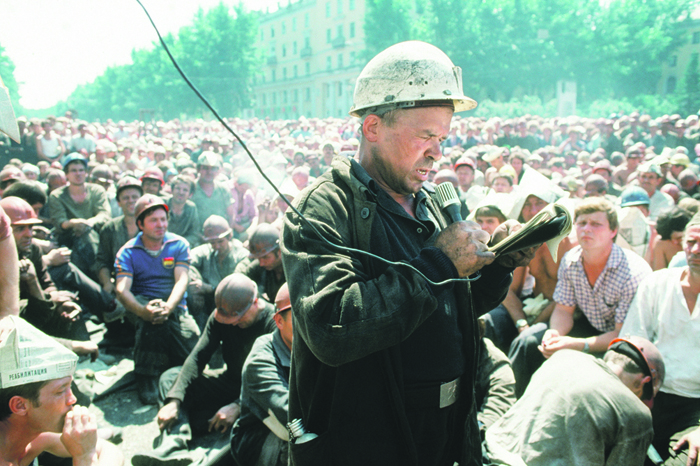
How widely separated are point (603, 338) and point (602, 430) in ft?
4.92

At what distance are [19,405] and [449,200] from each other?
85.7 inches

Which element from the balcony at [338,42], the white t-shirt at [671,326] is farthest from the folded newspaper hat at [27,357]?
the balcony at [338,42]

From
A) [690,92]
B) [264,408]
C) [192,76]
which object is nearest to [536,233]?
[264,408]

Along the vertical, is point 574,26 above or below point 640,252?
above

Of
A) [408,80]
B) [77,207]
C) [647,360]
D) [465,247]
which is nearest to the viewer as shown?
[465,247]

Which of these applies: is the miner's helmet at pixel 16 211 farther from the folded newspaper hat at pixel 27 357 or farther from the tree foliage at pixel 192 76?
the tree foliage at pixel 192 76

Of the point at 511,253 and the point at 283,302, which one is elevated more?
the point at 511,253

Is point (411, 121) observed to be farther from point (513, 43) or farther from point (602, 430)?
point (513, 43)

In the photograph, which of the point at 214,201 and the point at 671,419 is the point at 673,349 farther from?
the point at 214,201

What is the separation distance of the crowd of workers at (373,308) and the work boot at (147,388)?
14 mm

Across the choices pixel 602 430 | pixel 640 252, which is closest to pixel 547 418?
pixel 602 430

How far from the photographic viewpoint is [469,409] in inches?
67.7

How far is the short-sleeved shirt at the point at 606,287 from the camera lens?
3945 mm

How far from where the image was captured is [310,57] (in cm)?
6988
